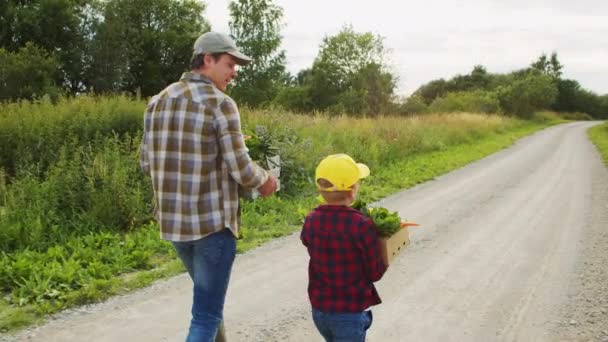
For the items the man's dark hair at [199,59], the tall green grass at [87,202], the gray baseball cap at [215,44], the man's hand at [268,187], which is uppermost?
the gray baseball cap at [215,44]

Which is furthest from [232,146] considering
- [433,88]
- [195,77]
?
[433,88]

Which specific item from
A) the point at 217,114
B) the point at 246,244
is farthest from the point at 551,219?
the point at 217,114

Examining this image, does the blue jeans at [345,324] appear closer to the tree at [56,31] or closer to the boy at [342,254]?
the boy at [342,254]

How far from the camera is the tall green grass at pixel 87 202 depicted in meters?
5.25

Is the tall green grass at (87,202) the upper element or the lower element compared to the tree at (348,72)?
lower

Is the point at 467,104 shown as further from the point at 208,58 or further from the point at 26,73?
the point at 208,58

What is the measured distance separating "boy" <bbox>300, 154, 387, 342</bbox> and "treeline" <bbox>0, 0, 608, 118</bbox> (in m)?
22.2

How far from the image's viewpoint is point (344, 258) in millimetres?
2695

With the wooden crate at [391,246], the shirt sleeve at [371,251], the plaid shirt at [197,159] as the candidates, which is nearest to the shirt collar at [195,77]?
the plaid shirt at [197,159]

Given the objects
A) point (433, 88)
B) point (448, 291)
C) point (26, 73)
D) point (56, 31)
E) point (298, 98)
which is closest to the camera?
point (448, 291)

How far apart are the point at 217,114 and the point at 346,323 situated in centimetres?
128

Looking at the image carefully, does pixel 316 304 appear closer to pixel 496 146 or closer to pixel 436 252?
pixel 436 252

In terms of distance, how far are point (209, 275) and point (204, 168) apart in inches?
23.1

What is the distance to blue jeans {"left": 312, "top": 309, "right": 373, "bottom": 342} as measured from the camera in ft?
8.97
